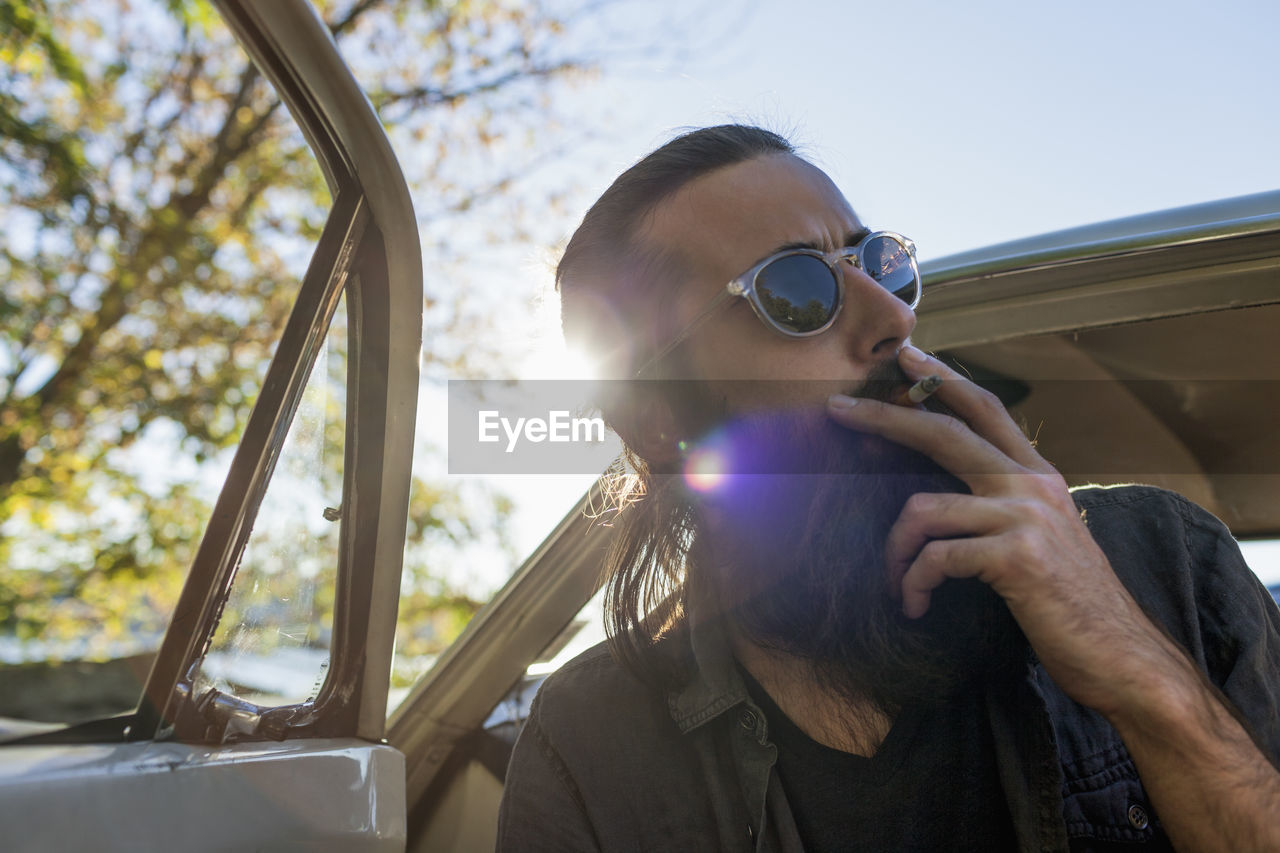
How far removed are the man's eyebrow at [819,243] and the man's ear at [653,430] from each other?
21.3 inches

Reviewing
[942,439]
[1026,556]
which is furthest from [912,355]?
[1026,556]

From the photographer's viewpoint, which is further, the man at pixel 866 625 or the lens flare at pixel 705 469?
the lens flare at pixel 705 469

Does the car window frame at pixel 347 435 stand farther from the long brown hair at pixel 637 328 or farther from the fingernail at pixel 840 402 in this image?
the fingernail at pixel 840 402

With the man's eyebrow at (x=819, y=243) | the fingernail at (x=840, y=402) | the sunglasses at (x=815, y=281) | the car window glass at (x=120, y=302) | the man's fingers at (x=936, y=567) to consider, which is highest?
the car window glass at (x=120, y=302)

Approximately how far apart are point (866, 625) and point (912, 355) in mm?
564

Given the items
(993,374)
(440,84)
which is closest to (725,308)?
(993,374)

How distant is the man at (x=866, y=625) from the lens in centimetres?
134

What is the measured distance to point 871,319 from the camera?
1858 millimetres

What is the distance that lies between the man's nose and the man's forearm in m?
0.81

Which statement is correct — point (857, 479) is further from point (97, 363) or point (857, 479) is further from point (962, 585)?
point (97, 363)

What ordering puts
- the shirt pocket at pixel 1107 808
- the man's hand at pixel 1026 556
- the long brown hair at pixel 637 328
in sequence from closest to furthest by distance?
the man's hand at pixel 1026 556
the shirt pocket at pixel 1107 808
the long brown hair at pixel 637 328

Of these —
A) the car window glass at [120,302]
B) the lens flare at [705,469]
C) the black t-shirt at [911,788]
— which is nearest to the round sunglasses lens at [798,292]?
the lens flare at [705,469]

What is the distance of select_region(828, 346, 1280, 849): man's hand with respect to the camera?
1.23m

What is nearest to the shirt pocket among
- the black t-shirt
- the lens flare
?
the black t-shirt
